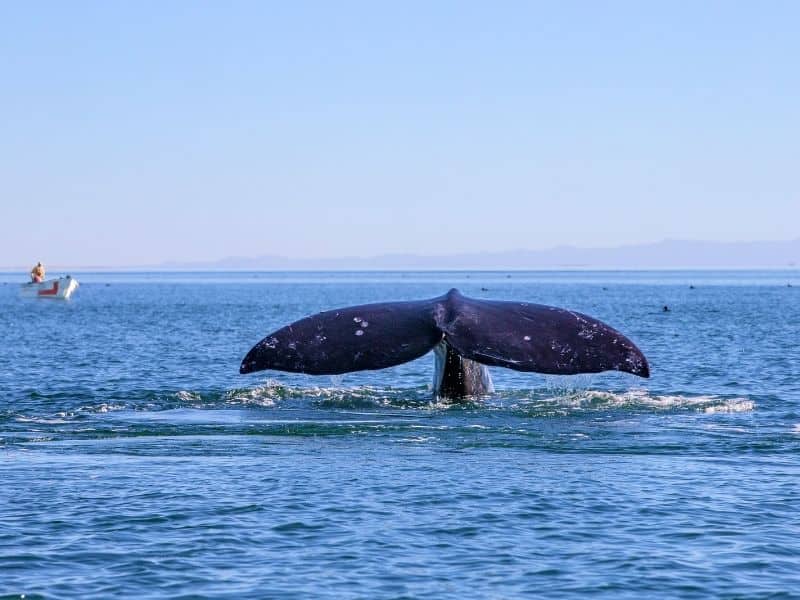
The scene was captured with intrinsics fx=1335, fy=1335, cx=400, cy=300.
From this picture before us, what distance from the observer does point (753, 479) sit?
14297 millimetres

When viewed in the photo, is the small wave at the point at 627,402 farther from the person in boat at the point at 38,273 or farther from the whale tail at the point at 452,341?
the person in boat at the point at 38,273

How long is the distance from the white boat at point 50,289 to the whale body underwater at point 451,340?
83.2 m

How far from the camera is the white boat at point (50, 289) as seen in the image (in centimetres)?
9551

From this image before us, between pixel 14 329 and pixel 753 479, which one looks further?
pixel 14 329

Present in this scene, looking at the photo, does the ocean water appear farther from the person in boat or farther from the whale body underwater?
the person in boat

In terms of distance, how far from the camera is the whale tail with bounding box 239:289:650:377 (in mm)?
14820

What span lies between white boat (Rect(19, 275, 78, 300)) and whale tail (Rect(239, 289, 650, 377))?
3279 inches

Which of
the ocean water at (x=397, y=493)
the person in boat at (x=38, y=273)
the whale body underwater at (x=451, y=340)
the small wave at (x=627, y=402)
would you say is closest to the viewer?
the ocean water at (x=397, y=493)

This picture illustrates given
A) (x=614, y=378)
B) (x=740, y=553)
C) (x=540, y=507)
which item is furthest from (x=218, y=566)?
(x=614, y=378)

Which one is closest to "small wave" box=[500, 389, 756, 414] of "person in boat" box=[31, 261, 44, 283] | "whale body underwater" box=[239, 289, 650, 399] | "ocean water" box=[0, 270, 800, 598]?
"ocean water" box=[0, 270, 800, 598]

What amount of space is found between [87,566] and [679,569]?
484 centimetres

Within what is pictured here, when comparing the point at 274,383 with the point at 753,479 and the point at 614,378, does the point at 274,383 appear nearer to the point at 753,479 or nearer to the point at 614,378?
the point at 614,378

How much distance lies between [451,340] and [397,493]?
7.44 feet

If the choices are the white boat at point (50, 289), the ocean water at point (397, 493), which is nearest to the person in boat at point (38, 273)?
the white boat at point (50, 289)
